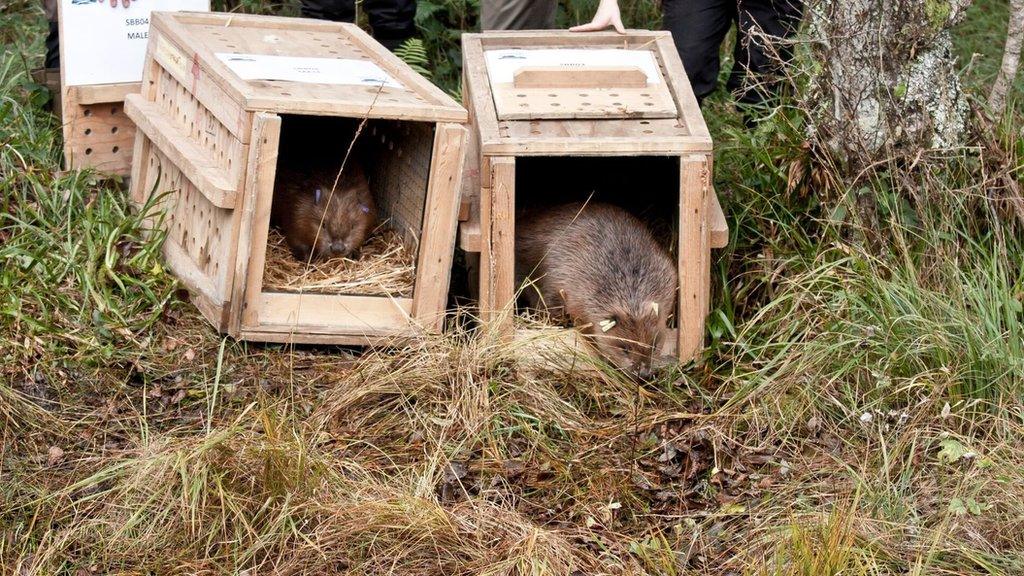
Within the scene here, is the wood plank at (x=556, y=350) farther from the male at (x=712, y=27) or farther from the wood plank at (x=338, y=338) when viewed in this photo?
the male at (x=712, y=27)

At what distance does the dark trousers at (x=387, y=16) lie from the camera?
766cm

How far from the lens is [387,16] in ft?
25.6

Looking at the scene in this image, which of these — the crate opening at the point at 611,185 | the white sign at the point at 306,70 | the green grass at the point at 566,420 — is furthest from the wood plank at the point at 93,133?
the crate opening at the point at 611,185

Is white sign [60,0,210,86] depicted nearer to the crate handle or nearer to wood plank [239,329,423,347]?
wood plank [239,329,423,347]

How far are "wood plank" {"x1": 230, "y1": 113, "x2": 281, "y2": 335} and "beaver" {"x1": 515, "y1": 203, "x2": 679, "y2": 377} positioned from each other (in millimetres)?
1218

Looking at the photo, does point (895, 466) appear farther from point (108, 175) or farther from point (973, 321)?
point (108, 175)

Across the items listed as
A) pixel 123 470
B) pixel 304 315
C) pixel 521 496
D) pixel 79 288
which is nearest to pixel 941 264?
pixel 521 496

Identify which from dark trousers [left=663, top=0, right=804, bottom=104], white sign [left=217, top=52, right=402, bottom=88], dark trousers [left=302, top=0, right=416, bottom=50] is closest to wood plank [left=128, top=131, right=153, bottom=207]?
white sign [left=217, top=52, right=402, bottom=88]

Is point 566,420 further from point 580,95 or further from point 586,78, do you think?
point 586,78

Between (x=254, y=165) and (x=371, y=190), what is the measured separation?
6.15 feet

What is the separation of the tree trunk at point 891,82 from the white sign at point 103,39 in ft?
11.8

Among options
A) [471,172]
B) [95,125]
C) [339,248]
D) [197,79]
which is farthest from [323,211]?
[95,125]

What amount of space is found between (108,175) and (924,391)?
14.3ft

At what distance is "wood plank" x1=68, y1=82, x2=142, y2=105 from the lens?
6.82 m
